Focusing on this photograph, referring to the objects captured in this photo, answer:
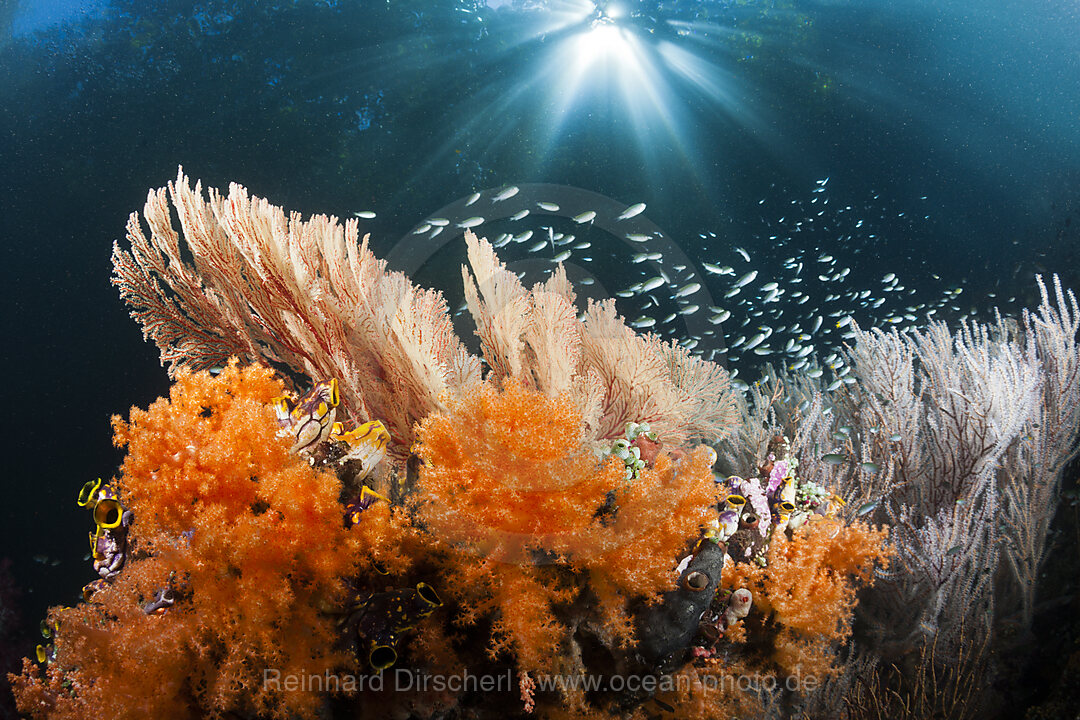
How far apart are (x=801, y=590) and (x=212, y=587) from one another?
8.38 ft

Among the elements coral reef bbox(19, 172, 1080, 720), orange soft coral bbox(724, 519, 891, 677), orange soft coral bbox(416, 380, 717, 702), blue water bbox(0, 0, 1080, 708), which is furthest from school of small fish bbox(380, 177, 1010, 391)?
orange soft coral bbox(416, 380, 717, 702)

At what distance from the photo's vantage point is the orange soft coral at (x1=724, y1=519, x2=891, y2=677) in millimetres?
2264

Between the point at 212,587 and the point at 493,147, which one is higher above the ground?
the point at 493,147

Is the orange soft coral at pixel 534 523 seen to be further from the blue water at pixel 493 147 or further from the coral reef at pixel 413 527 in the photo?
the blue water at pixel 493 147

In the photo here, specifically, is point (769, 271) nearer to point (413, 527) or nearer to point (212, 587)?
point (413, 527)

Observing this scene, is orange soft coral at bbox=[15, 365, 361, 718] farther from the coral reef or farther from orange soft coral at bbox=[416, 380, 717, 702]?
orange soft coral at bbox=[416, 380, 717, 702]

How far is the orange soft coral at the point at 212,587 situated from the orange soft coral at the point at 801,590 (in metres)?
1.94

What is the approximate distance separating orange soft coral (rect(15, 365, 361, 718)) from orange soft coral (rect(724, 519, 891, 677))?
1.94m

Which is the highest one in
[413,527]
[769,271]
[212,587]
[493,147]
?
[493,147]

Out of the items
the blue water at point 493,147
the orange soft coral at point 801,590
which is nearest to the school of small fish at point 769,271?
the blue water at point 493,147

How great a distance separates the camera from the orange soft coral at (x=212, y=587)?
1.60 metres

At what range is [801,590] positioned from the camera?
227 cm

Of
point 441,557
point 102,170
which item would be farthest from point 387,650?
point 102,170

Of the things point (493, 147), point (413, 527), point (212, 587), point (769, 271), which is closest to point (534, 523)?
point (413, 527)
